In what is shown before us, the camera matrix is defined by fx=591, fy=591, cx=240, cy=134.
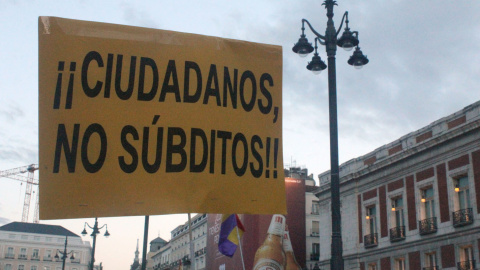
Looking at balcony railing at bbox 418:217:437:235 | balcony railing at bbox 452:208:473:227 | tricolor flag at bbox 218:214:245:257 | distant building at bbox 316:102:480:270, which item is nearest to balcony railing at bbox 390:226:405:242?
distant building at bbox 316:102:480:270

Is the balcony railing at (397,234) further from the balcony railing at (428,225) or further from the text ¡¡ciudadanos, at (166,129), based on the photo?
the text ¡¡ciudadanos, at (166,129)

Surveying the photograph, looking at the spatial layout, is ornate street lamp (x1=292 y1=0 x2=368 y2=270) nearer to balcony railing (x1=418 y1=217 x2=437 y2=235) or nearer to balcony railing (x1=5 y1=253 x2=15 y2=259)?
balcony railing (x1=418 y1=217 x2=437 y2=235)

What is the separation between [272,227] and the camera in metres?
45.1

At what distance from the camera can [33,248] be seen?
394ft

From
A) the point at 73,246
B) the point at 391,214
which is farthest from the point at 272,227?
the point at 73,246

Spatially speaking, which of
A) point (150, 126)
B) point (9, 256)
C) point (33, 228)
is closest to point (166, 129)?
point (150, 126)

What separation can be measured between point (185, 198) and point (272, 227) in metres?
40.6

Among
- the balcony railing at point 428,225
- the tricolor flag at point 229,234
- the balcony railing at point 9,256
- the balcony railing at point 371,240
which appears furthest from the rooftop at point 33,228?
the tricolor flag at point 229,234

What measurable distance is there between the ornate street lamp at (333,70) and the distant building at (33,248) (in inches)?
4486

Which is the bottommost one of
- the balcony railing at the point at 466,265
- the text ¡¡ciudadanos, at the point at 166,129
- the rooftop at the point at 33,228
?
the text ¡¡ciudadanos, at the point at 166,129

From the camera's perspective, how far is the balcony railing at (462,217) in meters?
28.3

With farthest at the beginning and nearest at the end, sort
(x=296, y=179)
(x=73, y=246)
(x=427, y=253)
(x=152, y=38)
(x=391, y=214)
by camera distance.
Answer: (x=73, y=246), (x=296, y=179), (x=391, y=214), (x=427, y=253), (x=152, y=38)

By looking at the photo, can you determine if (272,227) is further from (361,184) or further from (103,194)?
(103,194)

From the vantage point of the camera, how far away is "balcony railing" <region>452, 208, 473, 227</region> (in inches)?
1114
